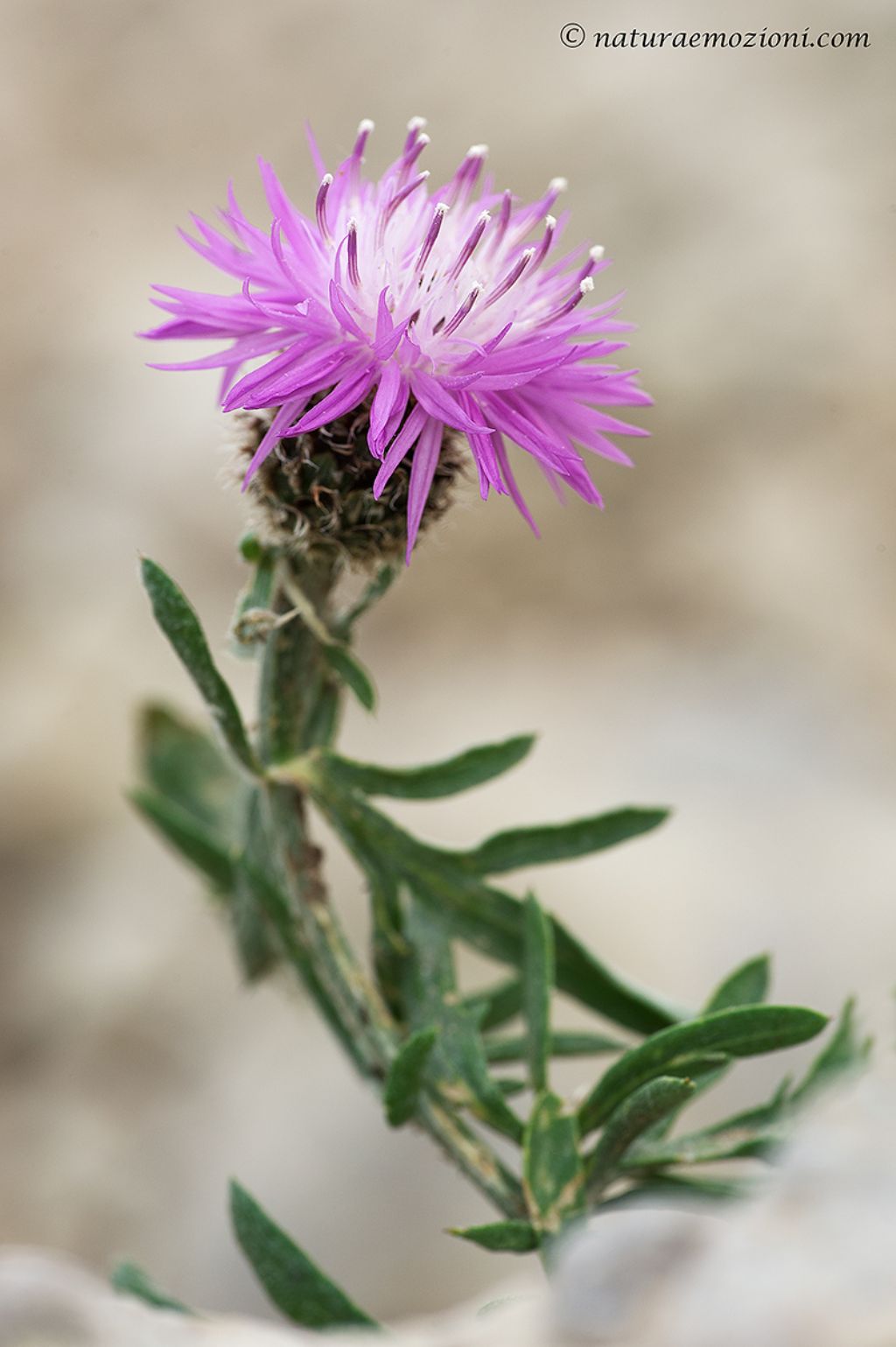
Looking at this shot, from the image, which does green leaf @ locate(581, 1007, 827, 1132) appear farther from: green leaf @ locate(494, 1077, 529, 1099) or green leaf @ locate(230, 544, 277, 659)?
green leaf @ locate(230, 544, 277, 659)

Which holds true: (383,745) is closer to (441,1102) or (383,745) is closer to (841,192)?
(441,1102)

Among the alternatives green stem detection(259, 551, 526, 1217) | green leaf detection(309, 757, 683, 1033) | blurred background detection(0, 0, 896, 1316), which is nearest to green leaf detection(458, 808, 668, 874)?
green leaf detection(309, 757, 683, 1033)

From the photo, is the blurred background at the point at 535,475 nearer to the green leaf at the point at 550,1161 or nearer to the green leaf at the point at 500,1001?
the green leaf at the point at 500,1001

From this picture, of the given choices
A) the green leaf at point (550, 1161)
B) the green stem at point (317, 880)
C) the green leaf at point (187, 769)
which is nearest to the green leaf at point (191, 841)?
the green leaf at point (187, 769)

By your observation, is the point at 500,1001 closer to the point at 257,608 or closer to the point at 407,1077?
the point at 407,1077

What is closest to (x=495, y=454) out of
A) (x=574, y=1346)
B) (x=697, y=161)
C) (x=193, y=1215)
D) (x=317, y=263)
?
(x=317, y=263)
